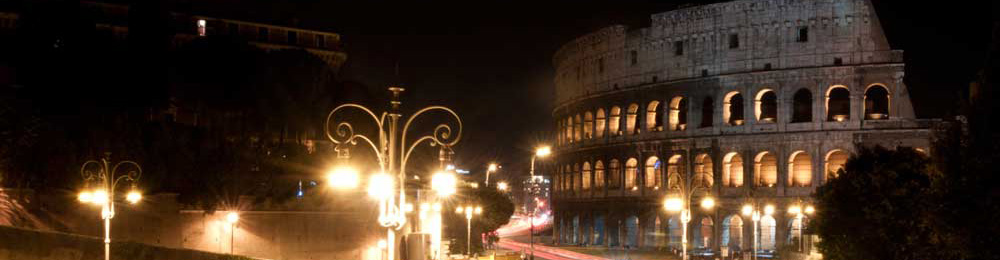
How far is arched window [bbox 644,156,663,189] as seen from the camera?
62531 mm

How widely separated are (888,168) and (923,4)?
26.7m

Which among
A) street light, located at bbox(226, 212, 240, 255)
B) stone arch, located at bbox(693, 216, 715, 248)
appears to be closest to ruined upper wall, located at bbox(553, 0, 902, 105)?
stone arch, located at bbox(693, 216, 715, 248)

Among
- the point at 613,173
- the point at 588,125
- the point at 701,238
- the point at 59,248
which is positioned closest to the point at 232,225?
the point at 59,248

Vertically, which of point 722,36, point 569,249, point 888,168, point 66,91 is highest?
point 722,36

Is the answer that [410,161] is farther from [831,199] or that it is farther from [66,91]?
[831,199]

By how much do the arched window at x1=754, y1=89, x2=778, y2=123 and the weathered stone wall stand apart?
36594 millimetres

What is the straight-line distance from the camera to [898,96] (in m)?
53.2

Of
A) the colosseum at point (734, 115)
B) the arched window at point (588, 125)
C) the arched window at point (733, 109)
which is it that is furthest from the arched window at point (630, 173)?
the arched window at point (733, 109)

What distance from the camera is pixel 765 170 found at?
58.1m

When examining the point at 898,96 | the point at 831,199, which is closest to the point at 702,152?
the point at 898,96

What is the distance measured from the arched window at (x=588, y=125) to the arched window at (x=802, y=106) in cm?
1474

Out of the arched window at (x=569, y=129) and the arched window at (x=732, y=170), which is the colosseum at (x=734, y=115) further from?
the arched window at (x=569, y=129)

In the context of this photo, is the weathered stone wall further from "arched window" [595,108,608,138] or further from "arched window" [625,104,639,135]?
"arched window" [595,108,608,138]

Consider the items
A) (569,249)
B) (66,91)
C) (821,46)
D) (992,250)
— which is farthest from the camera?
(569,249)
